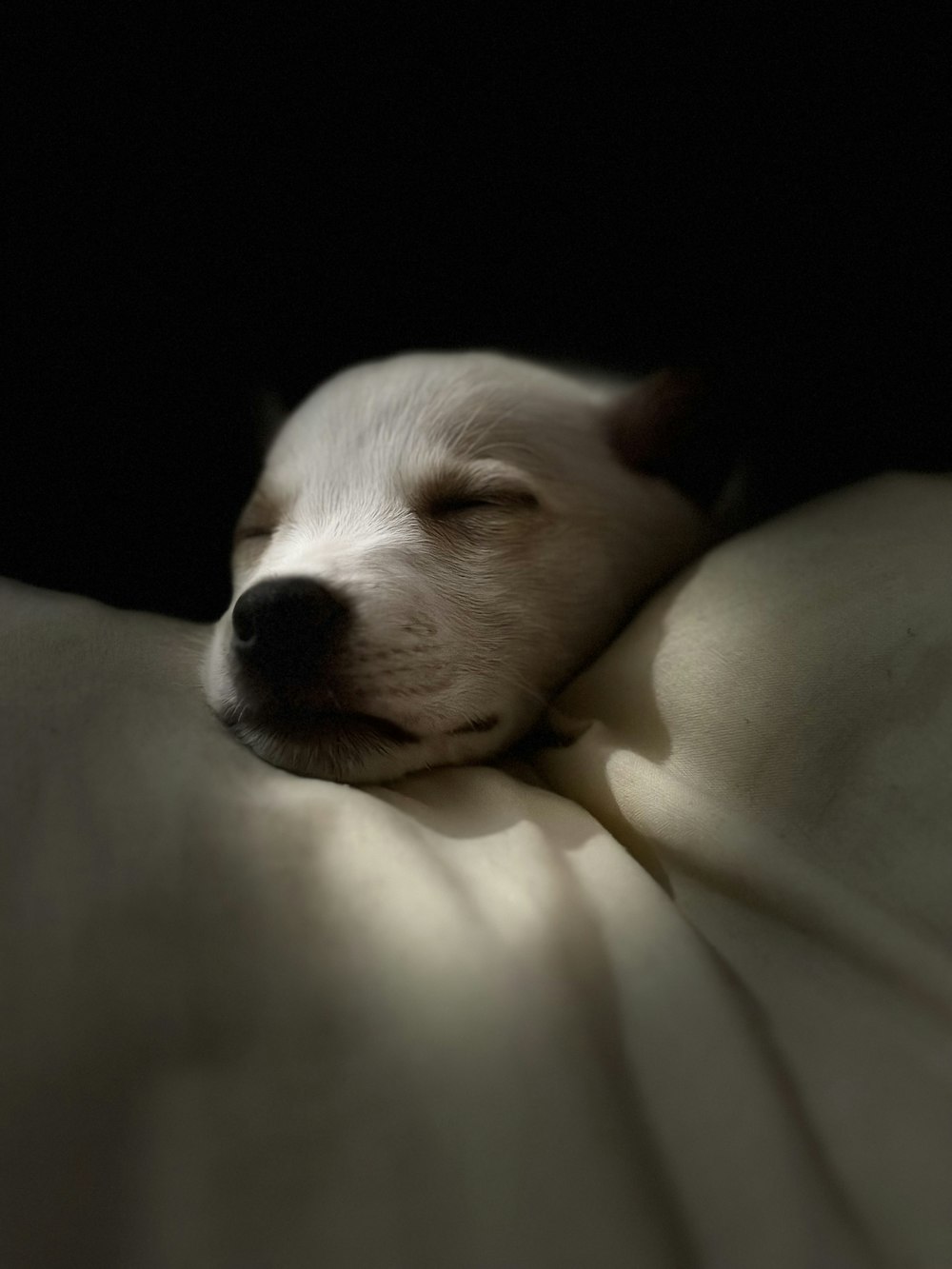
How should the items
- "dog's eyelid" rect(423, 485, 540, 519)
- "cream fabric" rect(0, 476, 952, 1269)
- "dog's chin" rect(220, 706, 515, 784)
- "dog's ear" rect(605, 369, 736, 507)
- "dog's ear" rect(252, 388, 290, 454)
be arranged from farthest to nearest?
"dog's ear" rect(252, 388, 290, 454) < "dog's ear" rect(605, 369, 736, 507) < "dog's eyelid" rect(423, 485, 540, 519) < "dog's chin" rect(220, 706, 515, 784) < "cream fabric" rect(0, 476, 952, 1269)

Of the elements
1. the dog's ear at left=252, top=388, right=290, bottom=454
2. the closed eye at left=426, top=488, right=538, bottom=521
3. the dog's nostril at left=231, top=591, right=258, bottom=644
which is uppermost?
the closed eye at left=426, top=488, right=538, bottom=521

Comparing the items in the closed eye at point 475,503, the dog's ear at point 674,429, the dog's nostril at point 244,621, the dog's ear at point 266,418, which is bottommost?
the dog's ear at point 266,418

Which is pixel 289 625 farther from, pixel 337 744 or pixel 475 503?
pixel 475 503

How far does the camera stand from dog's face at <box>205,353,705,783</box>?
89 cm

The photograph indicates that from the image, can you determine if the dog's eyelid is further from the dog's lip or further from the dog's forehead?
the dog's lip

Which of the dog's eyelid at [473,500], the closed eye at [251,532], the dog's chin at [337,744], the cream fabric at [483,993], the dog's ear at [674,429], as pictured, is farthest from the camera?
the dog's ear at [674,429]

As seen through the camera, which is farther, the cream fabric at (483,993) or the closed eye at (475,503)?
the closed eye at (475,503)

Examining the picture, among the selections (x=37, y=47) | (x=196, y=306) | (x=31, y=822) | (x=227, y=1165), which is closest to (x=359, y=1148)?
(x=227, y=1165)

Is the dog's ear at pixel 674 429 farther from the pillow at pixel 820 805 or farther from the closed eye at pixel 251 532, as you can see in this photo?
the closed eye at pixel 251 532

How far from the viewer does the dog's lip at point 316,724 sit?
89 cm

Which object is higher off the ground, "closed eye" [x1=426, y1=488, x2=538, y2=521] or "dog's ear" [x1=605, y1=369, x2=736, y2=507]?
"dog's ear" [x1=605, y1=369, x2=736, y2=507]

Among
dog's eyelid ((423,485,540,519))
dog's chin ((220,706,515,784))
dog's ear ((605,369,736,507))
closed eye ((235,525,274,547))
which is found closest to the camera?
dog's chin ((220,706,515,784))

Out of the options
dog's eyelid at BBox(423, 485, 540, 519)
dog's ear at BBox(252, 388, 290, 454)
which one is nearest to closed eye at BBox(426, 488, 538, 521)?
dog's eyelid at BBox(423, 485, 540, 519)

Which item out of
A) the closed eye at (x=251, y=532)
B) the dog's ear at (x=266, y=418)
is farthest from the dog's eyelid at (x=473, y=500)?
the dog's ear at (x=266, y=418)
